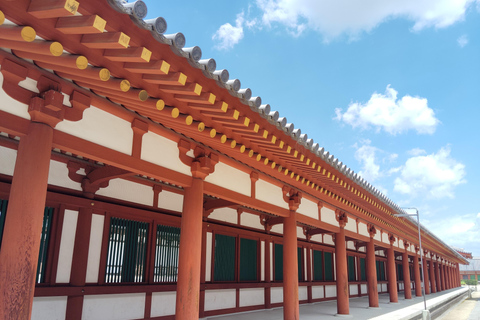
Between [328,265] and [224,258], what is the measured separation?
7.86 metres

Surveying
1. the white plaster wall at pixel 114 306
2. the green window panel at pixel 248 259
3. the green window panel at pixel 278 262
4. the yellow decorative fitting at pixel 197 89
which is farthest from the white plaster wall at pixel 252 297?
the yellow decorative fitting at pixel 197 89

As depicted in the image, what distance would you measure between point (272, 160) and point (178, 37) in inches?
144

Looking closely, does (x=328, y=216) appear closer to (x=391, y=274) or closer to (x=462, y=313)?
(x=391, y=274)

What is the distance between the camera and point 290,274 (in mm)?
7949

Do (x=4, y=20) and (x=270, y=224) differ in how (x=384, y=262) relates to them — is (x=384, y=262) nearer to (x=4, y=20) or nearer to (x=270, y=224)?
(x=270, y=224)

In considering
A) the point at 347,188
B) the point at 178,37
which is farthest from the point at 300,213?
the point at 178,37

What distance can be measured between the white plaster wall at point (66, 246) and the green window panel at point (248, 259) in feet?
17.2

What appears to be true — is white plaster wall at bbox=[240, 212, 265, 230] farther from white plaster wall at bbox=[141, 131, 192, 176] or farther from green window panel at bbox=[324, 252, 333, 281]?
green window panel at bbox=[324, 252, 333, 281]

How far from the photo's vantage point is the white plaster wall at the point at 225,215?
9605mm

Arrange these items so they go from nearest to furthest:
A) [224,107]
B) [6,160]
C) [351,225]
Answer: [224,107] → [6,160] → [351,225]

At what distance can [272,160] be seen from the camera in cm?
638

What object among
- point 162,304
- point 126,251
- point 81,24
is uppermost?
point 81,24

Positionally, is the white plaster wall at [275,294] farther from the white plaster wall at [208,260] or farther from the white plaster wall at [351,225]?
the white plaster wall at [208,260]

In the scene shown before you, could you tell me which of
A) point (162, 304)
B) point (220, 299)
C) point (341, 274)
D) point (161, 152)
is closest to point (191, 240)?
point (161, 152)
